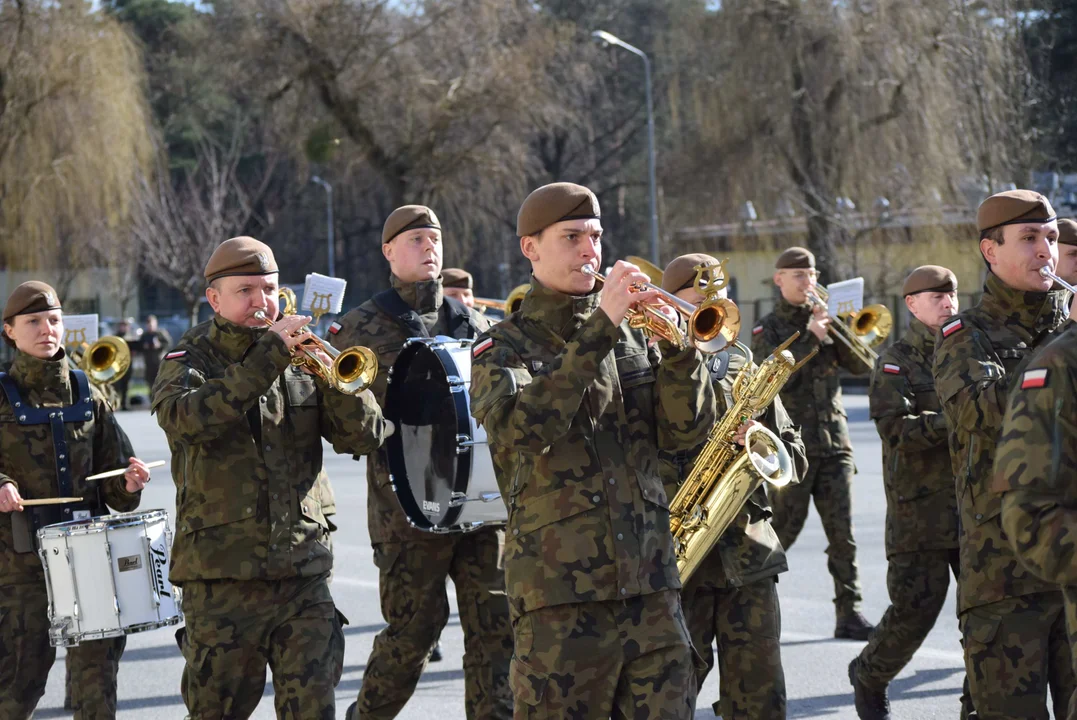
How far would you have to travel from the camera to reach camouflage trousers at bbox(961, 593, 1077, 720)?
16.0 feet

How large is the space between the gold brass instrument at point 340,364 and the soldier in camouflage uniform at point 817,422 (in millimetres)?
3819

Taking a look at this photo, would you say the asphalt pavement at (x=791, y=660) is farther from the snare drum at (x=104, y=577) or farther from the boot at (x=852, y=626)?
the snare drum at (x=104, y=577)

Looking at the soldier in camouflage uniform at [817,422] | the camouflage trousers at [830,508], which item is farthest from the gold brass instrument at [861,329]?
the camouflage trousers at [830,508]

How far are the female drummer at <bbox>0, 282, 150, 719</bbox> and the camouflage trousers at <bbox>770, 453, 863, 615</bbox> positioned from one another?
394cm

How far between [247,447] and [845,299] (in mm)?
4838

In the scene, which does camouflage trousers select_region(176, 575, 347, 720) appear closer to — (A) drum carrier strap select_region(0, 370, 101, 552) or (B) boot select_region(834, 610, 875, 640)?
(A) drum carrier strap select_region(0, 370, 101, 552)

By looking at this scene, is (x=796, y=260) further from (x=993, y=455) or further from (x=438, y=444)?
(x=993, y=455)

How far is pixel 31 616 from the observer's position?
6.58 m

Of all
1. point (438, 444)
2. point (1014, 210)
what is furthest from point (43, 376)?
point (1014, 210)

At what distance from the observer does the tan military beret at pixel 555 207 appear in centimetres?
439

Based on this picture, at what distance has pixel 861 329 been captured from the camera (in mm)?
9922

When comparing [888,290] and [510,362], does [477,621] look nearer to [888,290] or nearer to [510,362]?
[510,362]

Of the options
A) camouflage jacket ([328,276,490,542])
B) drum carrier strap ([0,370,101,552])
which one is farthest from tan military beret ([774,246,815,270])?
drum carrier strap ([0,370,101,552])

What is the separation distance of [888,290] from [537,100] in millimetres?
8260
